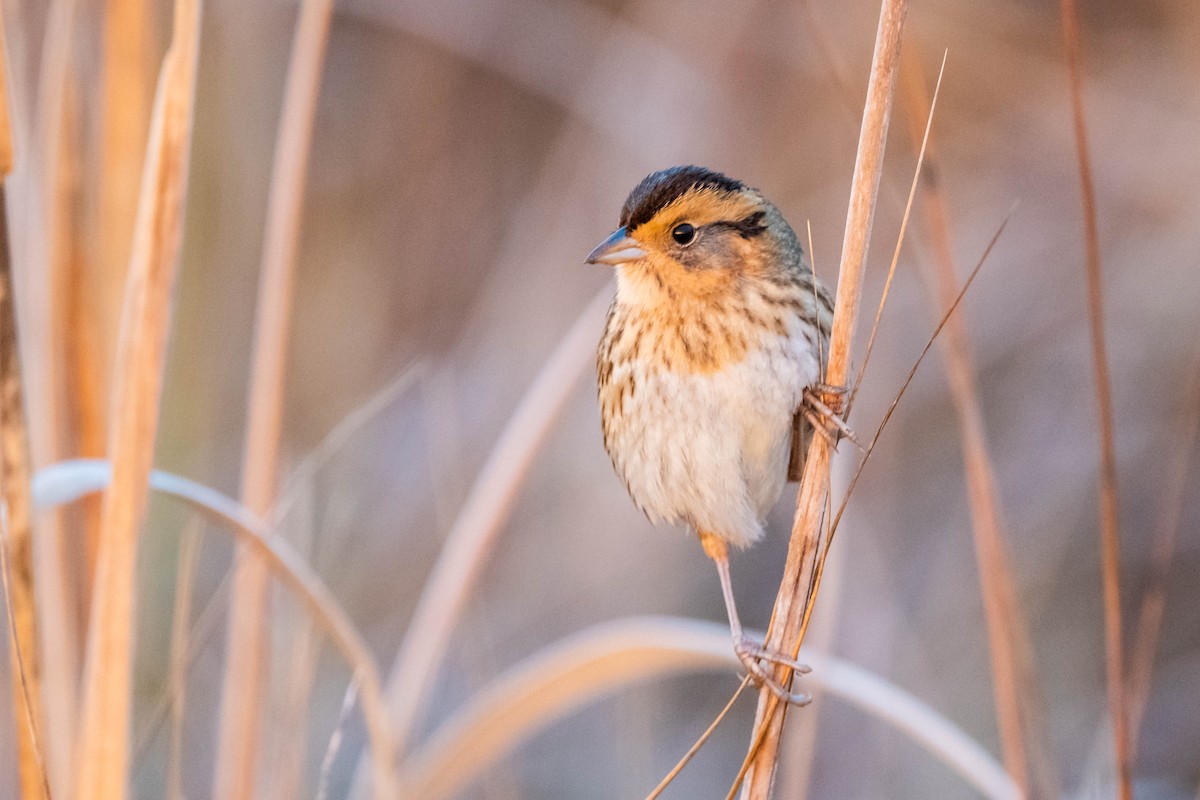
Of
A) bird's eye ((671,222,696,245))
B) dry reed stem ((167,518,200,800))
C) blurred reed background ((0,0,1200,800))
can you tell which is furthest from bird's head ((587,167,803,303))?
blurred reed background ((0,0,1200,800))

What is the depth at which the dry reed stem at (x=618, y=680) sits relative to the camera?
1689mm

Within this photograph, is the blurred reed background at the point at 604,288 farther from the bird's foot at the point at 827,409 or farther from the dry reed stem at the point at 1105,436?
the dry reed stem at the point at 1105,436

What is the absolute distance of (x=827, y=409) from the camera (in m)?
1.69

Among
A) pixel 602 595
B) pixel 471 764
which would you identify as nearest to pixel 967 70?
pixel 602 595

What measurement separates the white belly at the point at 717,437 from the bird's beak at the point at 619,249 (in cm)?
19

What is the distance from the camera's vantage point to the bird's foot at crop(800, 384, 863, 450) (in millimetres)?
1597

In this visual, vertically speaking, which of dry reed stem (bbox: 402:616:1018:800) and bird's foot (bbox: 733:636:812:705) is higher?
dry reed stem (bbox: 402:616:1018:800)

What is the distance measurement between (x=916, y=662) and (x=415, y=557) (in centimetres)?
174

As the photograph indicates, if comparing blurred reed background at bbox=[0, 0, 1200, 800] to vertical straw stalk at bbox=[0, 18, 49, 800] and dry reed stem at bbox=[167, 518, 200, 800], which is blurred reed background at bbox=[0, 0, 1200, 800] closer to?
dry reed stem at bbox=[167, 518, 200, 800]

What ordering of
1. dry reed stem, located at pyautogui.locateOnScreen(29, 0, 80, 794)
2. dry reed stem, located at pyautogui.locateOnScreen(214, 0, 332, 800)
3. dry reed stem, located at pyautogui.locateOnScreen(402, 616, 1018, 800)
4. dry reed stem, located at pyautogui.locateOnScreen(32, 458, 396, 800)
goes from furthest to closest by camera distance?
dry reed stem, located at pyautogui.locateOnScreen(214, 0, 332, 800), dry reed stem, located at pyautogui.locateOnScreen(29, 0, 80, 794), dry reed stem, located at pyautogui.locateOnScreen(402, 616, 1018, 800), dry reed stem, located at pyautogui.locateOnScreen(32, 458, 396, 800)

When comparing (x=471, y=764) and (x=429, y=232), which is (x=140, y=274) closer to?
(x=471, y=764)

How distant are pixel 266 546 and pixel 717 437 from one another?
687mm

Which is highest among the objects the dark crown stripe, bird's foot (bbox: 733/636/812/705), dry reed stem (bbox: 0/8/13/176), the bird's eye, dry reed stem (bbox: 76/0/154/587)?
dry reed stem (bbox: 76/0/154/587)

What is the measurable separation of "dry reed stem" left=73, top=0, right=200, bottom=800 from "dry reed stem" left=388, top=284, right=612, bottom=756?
665 mm
